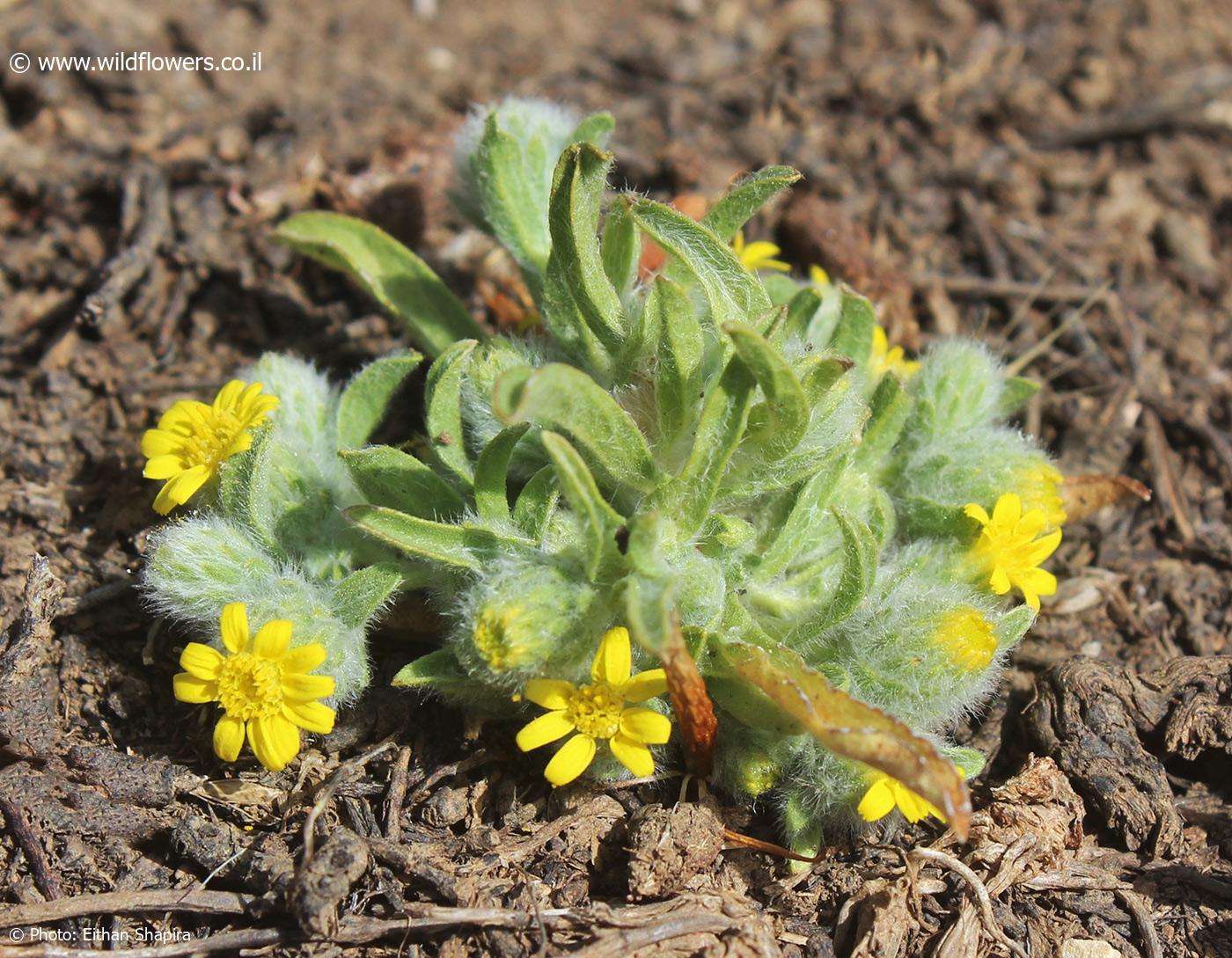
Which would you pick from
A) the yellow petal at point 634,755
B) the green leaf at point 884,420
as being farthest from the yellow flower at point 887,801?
the green leaf at point 884,420

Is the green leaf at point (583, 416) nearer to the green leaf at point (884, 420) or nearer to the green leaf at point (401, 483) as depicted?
the green leaf at point (401, 483)

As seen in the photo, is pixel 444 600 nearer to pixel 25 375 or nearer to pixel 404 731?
pixel 404 731

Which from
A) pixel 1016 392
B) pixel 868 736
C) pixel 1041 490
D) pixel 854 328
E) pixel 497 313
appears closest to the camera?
pixel 868 736

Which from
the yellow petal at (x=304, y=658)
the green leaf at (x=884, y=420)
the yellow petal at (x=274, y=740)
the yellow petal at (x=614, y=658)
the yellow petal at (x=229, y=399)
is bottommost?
the yellow petal at (x=274, y=740)

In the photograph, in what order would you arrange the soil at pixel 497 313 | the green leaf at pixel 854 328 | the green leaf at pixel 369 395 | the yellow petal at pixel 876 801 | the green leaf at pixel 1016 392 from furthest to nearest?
the green leaf at pixel 1016 392
the green leaf at pixel 854 328
the green leaf at pixel 369 395
the soil at pixel 497 313
the yellow petal at pixel 876 801

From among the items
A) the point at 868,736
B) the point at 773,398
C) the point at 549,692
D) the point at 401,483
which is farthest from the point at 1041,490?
the point at 401,483

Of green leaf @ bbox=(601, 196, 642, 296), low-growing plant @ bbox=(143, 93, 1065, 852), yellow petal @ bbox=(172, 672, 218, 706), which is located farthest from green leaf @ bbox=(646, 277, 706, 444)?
yellow petal @ bbox=(172, 672, 218, 706)

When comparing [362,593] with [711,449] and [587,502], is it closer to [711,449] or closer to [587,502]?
[587,502]

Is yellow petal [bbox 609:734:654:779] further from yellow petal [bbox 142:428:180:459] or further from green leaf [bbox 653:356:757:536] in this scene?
yellow petal [bbox 142:428:180:459]
